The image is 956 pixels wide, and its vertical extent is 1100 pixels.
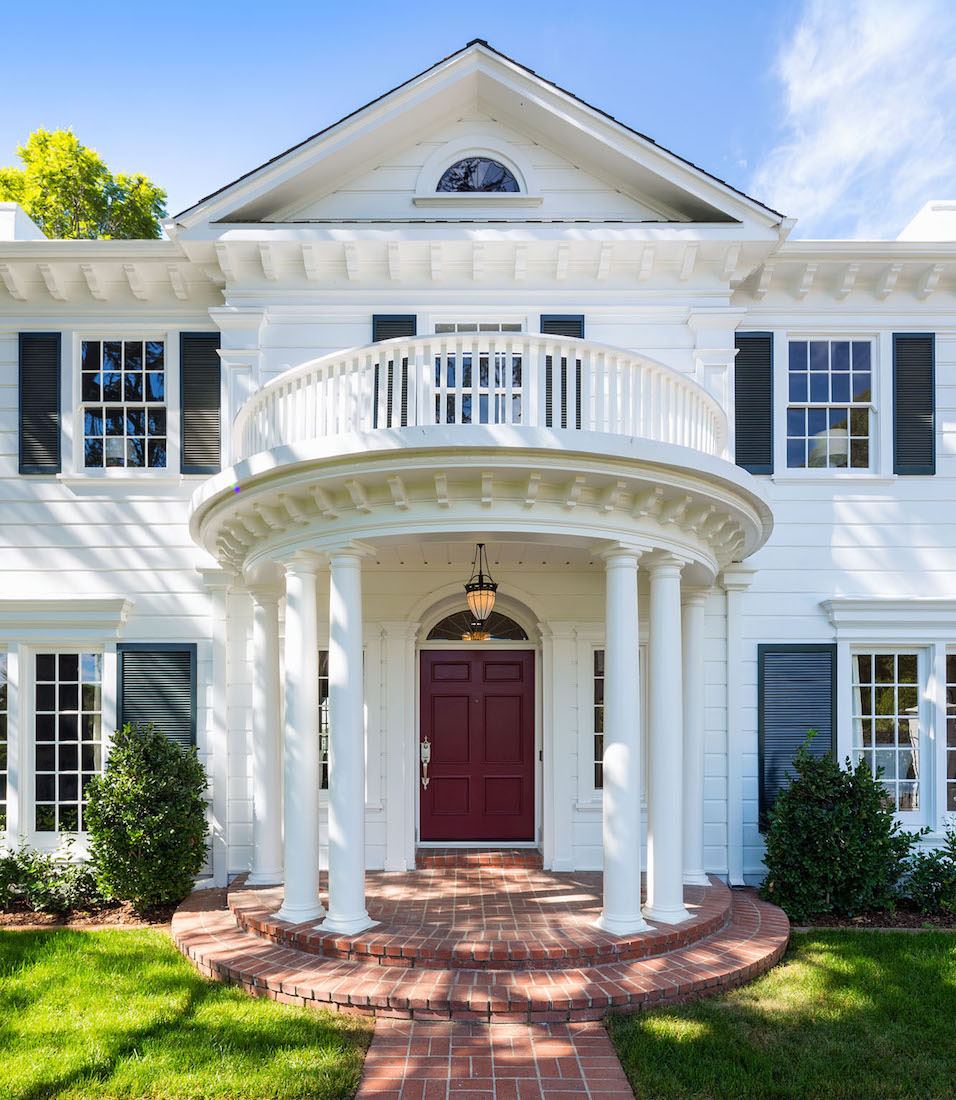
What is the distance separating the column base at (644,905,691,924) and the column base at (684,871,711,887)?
134 centimetres

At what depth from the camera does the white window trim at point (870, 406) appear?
31.2 feet

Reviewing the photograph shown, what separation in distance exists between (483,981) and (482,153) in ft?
28.7

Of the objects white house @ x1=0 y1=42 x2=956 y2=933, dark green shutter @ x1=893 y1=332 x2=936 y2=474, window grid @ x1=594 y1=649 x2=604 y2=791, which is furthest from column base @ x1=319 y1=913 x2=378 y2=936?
dark green shutter @ x1=893 y1=332 x2=936 y2=474

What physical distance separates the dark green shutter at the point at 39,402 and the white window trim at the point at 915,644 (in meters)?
9.21

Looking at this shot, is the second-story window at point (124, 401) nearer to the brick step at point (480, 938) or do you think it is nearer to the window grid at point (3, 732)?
the window grid at point (3, 732)

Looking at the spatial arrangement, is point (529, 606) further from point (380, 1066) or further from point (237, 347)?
point (380, 1066)

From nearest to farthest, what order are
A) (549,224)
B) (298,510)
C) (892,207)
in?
(298,510)
(549,224)
(892,207)

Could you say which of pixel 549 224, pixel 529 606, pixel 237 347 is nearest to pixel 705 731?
pixel 529 606

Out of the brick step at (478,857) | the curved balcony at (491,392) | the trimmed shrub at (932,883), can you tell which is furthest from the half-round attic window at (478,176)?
the trimmed shrub at (932,883)

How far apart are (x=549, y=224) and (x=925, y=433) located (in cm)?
503

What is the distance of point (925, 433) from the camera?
31.5ft

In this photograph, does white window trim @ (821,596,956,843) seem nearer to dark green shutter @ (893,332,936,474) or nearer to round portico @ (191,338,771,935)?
dark green shutter @ (893,332,936,474)

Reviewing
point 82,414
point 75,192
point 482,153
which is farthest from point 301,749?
point 75,192

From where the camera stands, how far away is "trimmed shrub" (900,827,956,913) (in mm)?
8375
